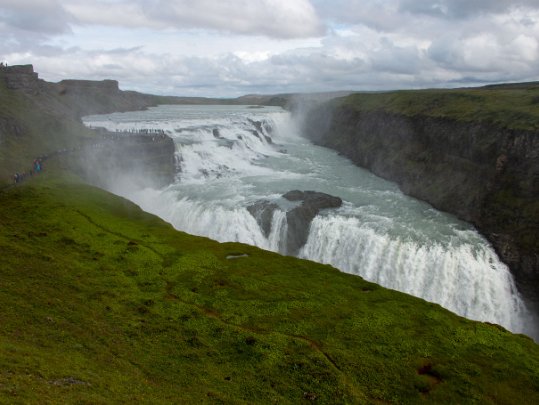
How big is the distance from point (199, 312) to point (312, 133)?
100 m

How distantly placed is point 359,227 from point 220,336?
27.6 meters

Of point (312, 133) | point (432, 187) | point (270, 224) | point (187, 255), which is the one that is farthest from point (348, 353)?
point (312, 133)

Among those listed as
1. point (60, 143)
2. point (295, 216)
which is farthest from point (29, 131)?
point (295, 216)

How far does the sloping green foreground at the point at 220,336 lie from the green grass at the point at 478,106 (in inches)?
1539

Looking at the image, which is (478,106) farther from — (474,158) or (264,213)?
(264,213)

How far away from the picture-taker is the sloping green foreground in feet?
51.8

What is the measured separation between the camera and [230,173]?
69562 mm

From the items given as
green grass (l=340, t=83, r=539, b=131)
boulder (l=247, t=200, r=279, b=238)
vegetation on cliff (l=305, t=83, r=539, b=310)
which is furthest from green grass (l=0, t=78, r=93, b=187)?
green grass (l=340, t=83, r=539, b=131)

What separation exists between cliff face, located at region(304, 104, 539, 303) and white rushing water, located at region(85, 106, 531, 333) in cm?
195

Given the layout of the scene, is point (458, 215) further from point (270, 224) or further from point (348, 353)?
point (348, 353)

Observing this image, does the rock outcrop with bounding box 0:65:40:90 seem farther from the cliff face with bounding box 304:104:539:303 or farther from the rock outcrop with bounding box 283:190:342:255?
the cliff face with bounding box 304:104:539:303

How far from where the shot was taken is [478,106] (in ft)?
205

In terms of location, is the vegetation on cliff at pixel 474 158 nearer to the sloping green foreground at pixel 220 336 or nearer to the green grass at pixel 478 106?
the green grass at pixel 478 106

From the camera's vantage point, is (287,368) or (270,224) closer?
(287,368)
